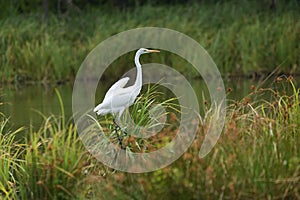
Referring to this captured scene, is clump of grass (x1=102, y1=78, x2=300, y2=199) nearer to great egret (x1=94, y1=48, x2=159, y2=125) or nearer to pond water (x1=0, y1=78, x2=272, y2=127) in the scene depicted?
great egret (x1=94, y1=48, x2=159, y2=125)

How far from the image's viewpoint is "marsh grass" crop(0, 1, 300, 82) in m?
19.6

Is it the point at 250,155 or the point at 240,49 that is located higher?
the point at 250,155

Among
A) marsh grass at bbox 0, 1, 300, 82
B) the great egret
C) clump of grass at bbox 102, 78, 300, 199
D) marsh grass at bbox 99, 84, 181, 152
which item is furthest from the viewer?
marsh grass at bbox 0, 1, 300, 82

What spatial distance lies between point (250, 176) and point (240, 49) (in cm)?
1416

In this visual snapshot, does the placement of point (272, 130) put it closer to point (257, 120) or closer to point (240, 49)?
point (257, 120)

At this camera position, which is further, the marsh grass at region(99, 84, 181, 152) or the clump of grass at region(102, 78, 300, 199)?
the marsh grass at region(99, 84, 181, 152)

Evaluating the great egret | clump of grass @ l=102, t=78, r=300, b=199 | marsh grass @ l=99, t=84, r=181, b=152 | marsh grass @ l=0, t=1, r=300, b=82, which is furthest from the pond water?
clump of grass @ l=102, t=78, r=300, b=199

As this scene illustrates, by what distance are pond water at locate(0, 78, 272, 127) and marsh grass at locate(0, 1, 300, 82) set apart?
57 cm

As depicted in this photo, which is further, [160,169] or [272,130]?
[272,130]

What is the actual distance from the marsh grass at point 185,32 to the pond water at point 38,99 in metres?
0.57

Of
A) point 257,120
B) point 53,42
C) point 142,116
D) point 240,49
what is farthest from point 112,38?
point 257,120

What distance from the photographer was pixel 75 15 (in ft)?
90.6

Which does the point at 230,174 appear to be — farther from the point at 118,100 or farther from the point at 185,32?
the point at 185,32

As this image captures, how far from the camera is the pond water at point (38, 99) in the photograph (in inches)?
566
